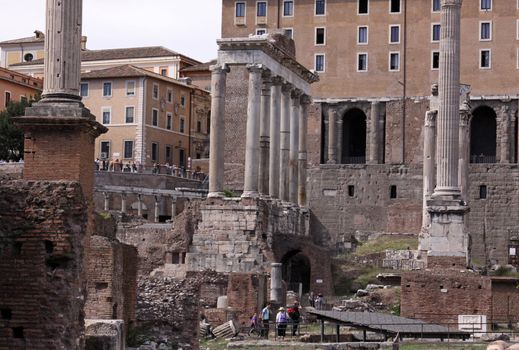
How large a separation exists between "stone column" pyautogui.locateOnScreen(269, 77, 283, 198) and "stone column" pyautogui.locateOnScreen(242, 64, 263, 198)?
2629mm

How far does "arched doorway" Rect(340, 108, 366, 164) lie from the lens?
7119 cm

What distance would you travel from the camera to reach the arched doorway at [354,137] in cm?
7119

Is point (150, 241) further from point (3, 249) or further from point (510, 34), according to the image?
point (3, 249)

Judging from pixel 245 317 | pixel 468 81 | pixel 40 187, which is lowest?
pixel 245 317

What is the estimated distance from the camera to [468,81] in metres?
68.3

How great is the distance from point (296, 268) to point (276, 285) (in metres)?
12.5

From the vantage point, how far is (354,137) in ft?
240

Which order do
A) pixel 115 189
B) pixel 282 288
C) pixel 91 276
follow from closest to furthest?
pixel 91 276 → pixel 282 288 → pixel 115 189

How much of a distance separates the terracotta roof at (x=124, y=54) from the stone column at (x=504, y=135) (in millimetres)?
25526

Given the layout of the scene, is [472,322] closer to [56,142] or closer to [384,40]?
[56,142]

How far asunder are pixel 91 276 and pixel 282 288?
70.7 feet

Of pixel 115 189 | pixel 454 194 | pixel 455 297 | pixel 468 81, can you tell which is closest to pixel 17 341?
pixel 455 297

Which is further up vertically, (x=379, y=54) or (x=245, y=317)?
(x=379, y=54)

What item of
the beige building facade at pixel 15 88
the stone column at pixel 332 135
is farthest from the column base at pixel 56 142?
the beige building facade at pixel 15 88
